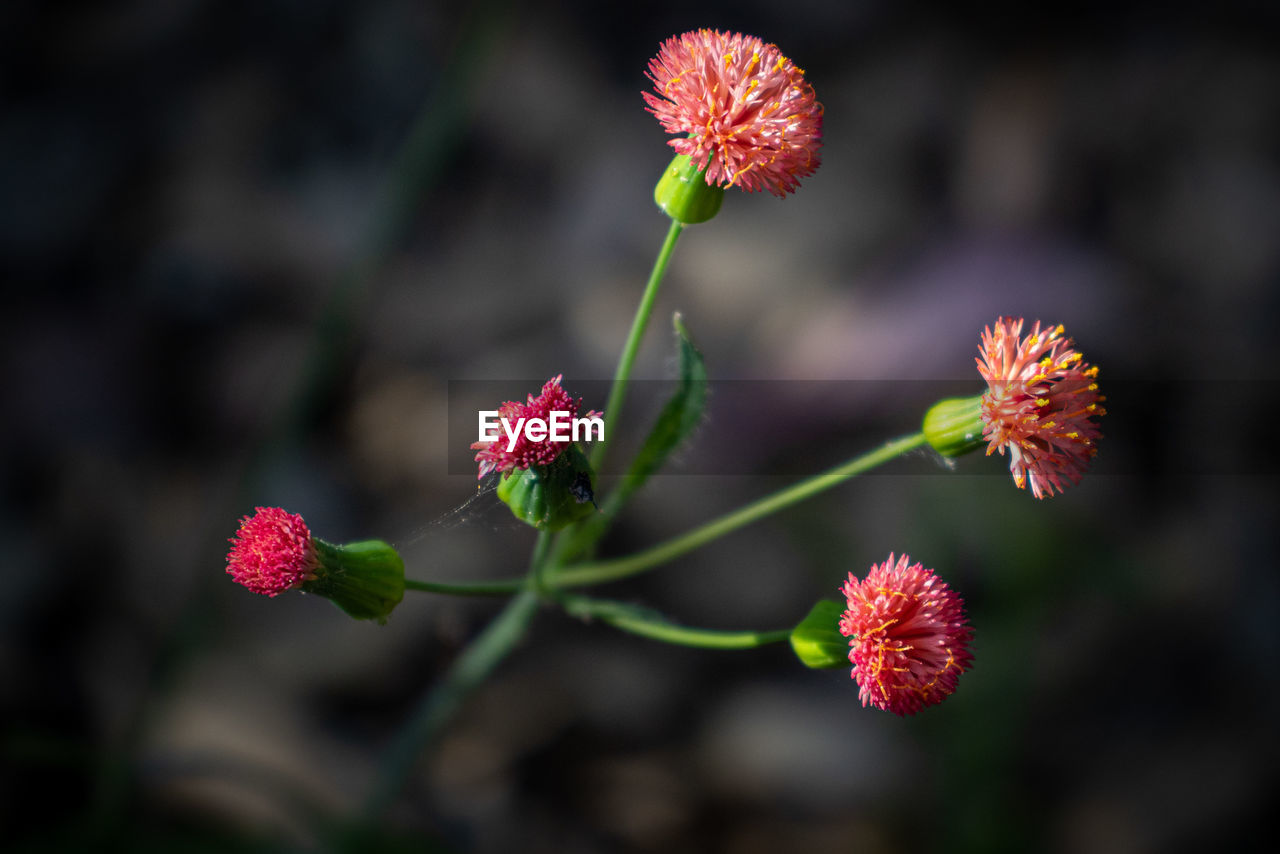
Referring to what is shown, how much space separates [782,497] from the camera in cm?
144

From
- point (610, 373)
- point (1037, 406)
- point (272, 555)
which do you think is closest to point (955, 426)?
point (1037, 406)

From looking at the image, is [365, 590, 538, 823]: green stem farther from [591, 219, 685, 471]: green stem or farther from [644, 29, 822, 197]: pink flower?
[644, 29, 822, 197]: pink flower

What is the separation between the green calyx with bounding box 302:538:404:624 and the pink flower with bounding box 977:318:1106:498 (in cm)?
98

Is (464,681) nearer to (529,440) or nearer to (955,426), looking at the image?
(529,440)

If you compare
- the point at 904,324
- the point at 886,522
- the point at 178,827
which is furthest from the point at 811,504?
the point at 178,827

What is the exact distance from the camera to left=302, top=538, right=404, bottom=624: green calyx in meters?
1.30

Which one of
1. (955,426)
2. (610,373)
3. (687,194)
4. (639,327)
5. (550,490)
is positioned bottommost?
(550,490)

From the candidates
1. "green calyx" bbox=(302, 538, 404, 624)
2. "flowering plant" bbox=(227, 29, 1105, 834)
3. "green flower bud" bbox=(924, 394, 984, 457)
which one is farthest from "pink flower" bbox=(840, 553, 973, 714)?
"green calyx" bbox=(302, 538, 404, 624)

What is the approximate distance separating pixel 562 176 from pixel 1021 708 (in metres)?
2.60

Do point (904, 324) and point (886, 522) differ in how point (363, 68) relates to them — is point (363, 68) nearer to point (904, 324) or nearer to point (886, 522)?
point (904, 324)

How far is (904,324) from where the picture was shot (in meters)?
3.27

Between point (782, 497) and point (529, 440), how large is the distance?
0.46 m

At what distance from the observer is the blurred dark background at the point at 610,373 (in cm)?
291

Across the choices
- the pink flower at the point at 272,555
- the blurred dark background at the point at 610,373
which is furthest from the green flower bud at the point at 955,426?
the blurred dark background at the point at 610,373
